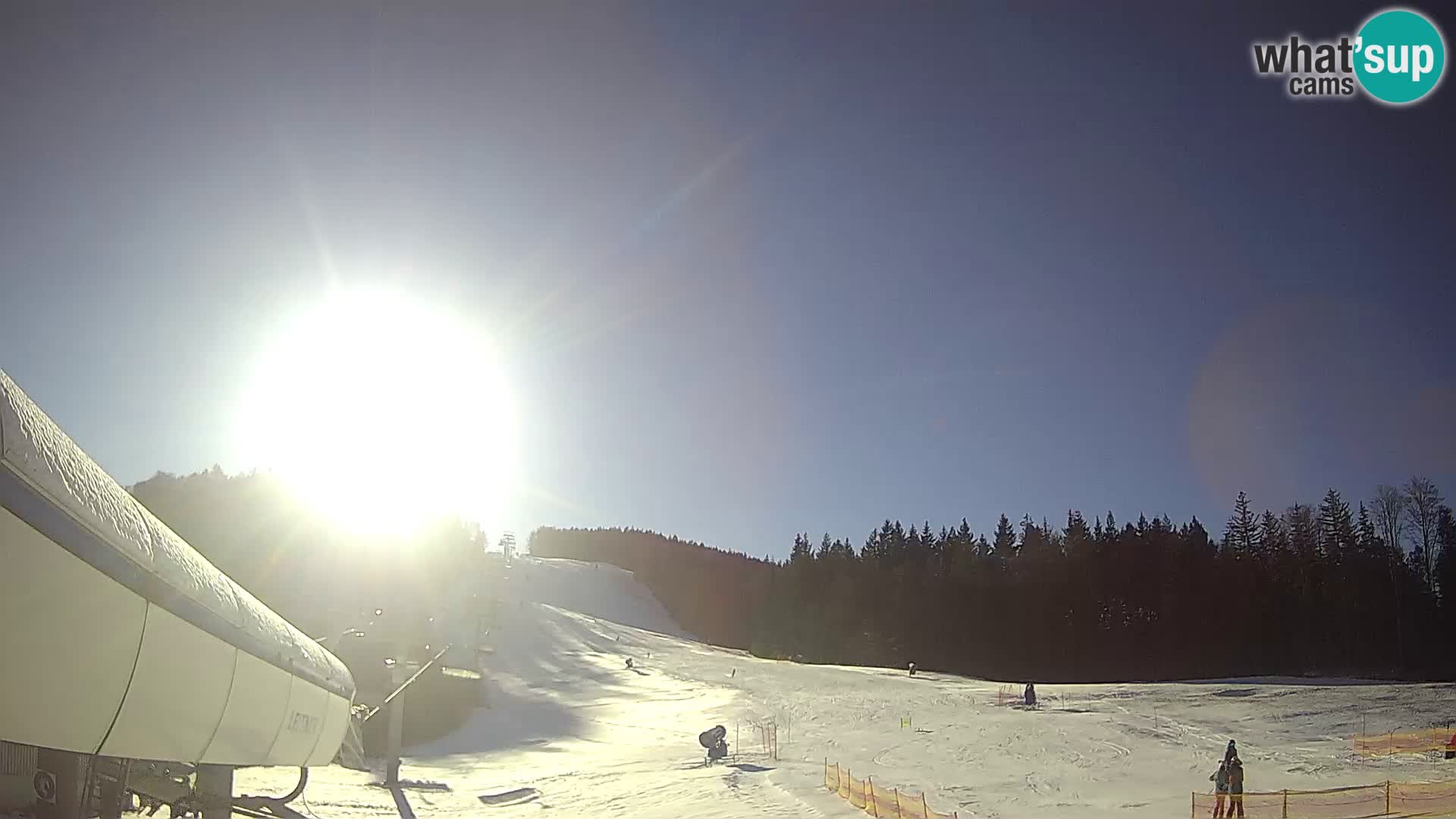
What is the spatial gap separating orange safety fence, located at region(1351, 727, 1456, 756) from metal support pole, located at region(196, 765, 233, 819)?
29.0m

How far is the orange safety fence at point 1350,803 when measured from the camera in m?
15.2

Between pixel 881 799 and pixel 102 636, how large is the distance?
54.6 feet

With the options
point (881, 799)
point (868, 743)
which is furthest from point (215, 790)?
point (868, 743)

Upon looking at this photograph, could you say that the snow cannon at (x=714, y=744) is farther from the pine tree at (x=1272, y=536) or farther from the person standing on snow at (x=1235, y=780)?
the pine tree at (x=1272, y=536)

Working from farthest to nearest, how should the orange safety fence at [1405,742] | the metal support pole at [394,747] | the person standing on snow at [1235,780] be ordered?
the orange safety fence at [1405,742] < the metal support pole at [394,747] < the person standing on snow at [1235,780]

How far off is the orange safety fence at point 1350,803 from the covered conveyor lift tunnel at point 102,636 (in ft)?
51.4

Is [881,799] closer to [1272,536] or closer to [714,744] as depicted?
[714,744]

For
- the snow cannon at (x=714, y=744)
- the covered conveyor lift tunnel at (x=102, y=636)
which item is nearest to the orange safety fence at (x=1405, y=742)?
the snow cannon at (x=714, y=744)

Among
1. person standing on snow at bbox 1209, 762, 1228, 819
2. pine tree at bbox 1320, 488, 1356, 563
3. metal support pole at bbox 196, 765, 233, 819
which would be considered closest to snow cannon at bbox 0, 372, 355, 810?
metal support pole at bbox 196, 765, 233, 819

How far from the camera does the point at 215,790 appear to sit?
7508 mm

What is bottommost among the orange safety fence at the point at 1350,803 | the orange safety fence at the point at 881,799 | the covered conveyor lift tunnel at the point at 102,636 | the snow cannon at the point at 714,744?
the snow cannon at the point at 714,744

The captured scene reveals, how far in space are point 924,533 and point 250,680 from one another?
9601cm

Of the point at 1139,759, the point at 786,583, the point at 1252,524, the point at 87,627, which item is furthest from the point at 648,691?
the point at 1252,524

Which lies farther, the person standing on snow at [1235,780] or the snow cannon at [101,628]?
the person standing on snow at [1235,780]
